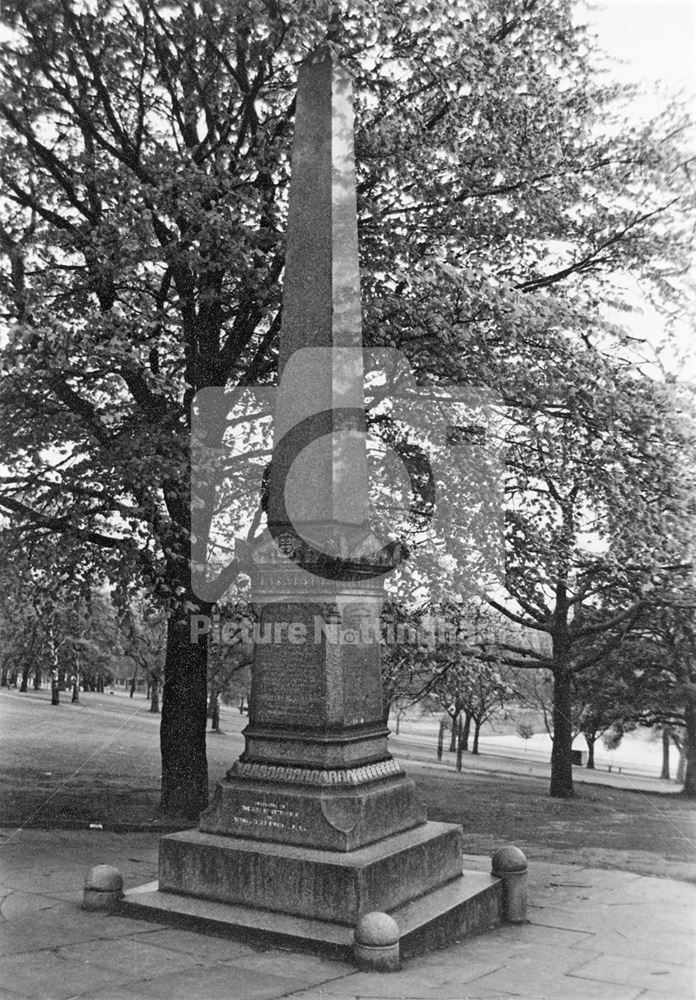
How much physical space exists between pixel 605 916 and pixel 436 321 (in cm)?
643

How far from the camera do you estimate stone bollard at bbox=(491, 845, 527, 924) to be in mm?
7938

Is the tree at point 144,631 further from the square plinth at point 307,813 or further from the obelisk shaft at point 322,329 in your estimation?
the obelisk shaft at point 322,329

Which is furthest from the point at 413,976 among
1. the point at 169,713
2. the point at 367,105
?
the point at 367,105

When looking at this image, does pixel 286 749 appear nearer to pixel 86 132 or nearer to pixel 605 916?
pixel 605 916

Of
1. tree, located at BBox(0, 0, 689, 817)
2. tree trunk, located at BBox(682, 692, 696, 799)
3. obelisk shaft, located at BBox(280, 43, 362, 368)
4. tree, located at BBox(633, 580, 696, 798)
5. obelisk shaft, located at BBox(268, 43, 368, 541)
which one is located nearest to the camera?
obelisk shaft, located at BBox(268, 43, 368, 541)

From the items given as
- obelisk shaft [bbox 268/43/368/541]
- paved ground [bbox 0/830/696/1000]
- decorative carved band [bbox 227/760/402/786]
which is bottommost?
paved ground [bbox 0/830/696/1000]

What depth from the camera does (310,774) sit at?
287 inches

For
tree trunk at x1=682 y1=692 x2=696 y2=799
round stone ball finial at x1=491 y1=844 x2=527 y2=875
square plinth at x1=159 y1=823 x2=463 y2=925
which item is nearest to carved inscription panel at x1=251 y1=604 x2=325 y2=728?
square plinth at x1=159 y1=823 x2=463 y2=925

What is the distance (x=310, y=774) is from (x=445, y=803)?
12844 millimetres

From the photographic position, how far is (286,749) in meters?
7.48

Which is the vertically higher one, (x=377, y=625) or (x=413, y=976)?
(x=377, y=625)

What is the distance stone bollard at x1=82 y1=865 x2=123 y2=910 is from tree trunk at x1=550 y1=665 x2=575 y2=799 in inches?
652

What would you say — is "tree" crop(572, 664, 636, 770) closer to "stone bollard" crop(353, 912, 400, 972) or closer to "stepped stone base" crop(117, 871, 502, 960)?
"stepped stone base" crop(117, 871, 502, 960)

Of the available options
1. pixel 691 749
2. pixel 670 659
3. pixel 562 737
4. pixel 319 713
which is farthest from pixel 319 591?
pixel 691 749
